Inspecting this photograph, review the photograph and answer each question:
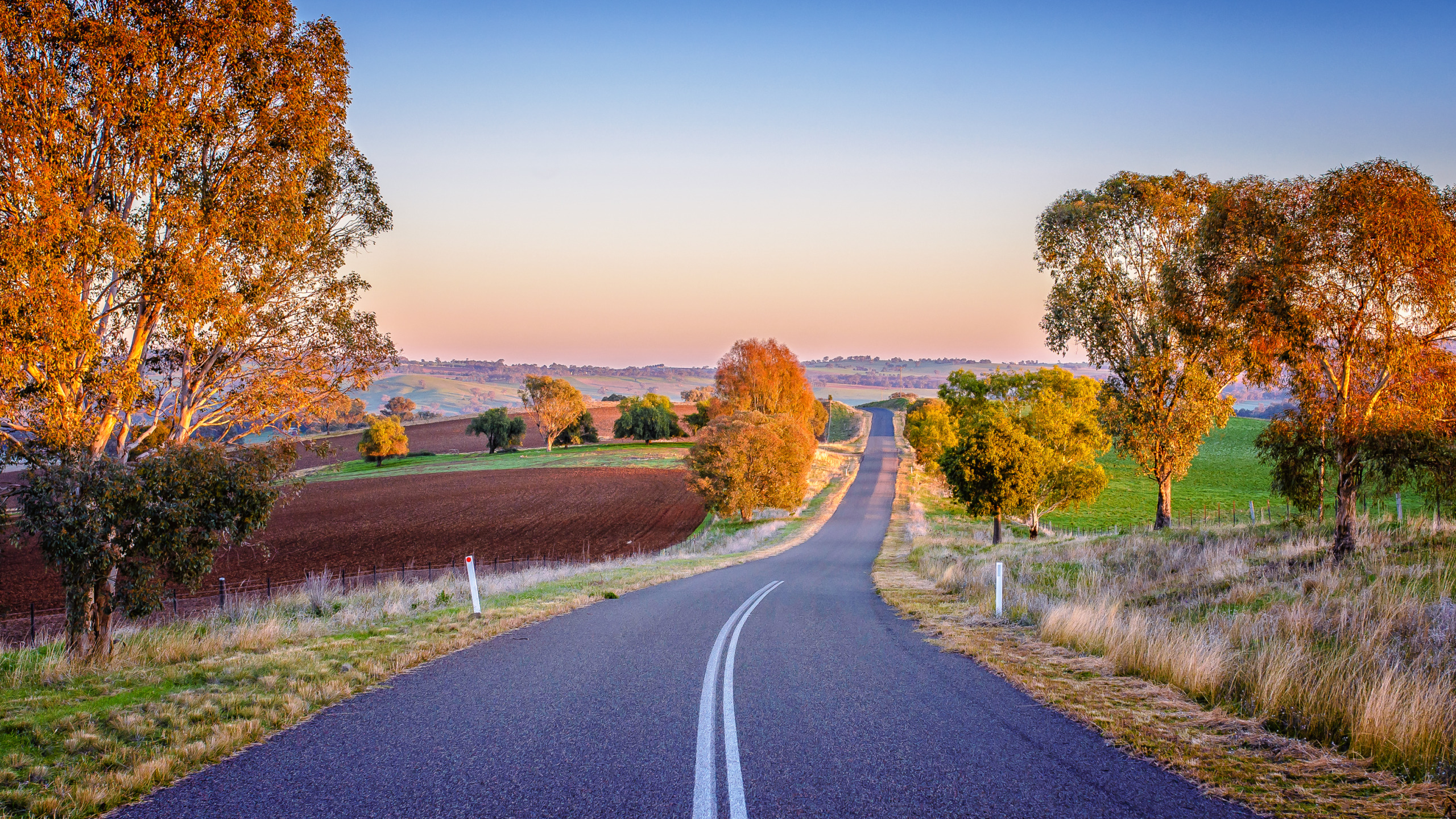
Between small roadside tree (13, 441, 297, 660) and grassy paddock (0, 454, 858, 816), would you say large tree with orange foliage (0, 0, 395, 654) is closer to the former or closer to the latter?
small roadside tree (13, 441, 297, 660)

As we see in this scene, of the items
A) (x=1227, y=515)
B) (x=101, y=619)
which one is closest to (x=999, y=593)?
(x=101, y=619)

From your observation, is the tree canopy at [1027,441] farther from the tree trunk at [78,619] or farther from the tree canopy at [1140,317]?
the tree trunk at [78,619]

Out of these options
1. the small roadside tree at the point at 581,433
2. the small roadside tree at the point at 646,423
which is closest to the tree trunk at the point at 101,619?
the small roadside tree at the point at 646,423

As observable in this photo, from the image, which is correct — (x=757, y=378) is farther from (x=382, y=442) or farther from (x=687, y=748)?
(x=687, y=748)

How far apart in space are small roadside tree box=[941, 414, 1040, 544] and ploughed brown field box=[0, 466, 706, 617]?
17.4 meters

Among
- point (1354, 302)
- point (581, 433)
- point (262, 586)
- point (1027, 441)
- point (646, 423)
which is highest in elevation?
point (1354, 302)

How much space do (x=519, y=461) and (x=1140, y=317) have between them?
71.8 metres

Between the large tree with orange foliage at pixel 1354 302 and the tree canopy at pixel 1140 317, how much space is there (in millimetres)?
7247

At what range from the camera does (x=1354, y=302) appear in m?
13.6

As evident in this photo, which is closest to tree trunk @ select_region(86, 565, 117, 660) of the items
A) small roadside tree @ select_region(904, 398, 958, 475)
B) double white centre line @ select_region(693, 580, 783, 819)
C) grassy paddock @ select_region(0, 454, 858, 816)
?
grassy paddock @ select_region(0, 454, 858, 816)

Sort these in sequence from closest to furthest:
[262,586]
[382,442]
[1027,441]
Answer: [262,586] → [1027,441] → [382,442]

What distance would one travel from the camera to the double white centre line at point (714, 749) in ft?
13.7

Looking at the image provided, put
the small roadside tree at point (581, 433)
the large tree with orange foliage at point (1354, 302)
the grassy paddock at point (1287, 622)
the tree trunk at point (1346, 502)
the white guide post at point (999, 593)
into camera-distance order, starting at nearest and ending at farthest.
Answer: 1. the grassy paddock at point (1287, 622)
2. the white guide post at point (999, 593)
3. the large tree with orange foliage at point (1354, 302)
4. the tree trunk at point (1346, 502)
5. the small roadside tree at point (581, 433)

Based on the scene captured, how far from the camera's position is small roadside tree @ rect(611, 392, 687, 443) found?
105 metres
